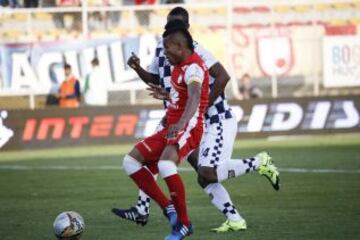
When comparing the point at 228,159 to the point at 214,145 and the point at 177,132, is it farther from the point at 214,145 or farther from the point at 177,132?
the point at 177,132

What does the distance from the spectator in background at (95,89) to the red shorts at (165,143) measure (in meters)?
17.4

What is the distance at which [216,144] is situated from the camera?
11.8m

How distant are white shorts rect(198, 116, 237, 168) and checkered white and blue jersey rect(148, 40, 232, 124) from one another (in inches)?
3.4

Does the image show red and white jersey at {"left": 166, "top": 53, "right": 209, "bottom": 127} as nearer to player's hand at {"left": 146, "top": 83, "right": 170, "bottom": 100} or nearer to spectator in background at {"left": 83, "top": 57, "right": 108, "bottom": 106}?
player's hand at {"left": 146, "top": 83, "right": 170, "bottom": 100}

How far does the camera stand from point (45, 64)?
95.5 ft

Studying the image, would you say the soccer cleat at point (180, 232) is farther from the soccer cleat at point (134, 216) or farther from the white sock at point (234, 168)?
the soccer cleat at point (134, 216)

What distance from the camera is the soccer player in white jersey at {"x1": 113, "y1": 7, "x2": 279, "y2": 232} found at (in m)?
11.8

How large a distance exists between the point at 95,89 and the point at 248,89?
403cm

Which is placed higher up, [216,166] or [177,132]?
[177,132]

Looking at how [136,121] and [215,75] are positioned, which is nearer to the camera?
[215,75]

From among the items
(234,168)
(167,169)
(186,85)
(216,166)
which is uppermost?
(186,85)

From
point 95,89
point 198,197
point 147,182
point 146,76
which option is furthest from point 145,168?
point 95,89

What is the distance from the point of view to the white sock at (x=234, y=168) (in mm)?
11852

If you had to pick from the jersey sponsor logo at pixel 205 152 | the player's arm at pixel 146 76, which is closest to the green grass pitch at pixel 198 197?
the jersey sponsor logo at pixel 205 152
